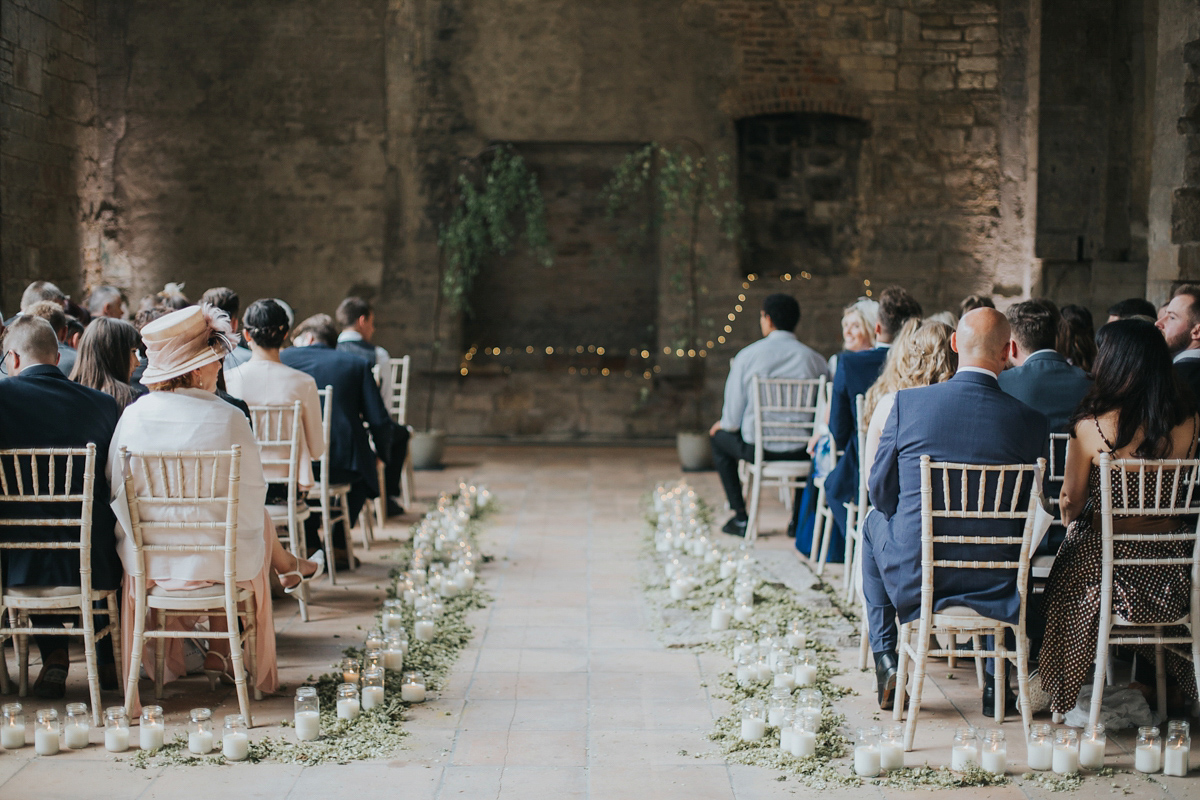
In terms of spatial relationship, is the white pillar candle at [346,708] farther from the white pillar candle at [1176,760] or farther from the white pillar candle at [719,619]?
the white pillar candle at [1176,760]

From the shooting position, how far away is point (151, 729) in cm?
317

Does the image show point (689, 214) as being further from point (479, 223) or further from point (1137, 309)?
point (1137, 309)

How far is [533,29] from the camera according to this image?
982 centimetres

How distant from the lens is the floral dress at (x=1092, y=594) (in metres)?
3.33

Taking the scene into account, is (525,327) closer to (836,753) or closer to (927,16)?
(927,16)

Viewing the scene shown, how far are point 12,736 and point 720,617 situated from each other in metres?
2.54

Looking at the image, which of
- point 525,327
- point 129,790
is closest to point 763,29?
point 525,327

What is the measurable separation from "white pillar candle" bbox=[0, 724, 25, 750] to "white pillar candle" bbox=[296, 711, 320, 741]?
0.79 meters

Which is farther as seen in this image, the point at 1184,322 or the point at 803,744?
the point at 1184,322

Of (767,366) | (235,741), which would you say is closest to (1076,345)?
(767,366)

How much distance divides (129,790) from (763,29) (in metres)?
8.46

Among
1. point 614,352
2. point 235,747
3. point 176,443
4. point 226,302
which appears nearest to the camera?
point 235,747

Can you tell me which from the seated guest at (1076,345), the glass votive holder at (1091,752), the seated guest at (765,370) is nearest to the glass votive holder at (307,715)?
the glass votive holder at (1091,752)

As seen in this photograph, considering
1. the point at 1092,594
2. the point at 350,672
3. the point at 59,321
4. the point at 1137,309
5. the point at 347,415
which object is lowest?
the point at 350,672
